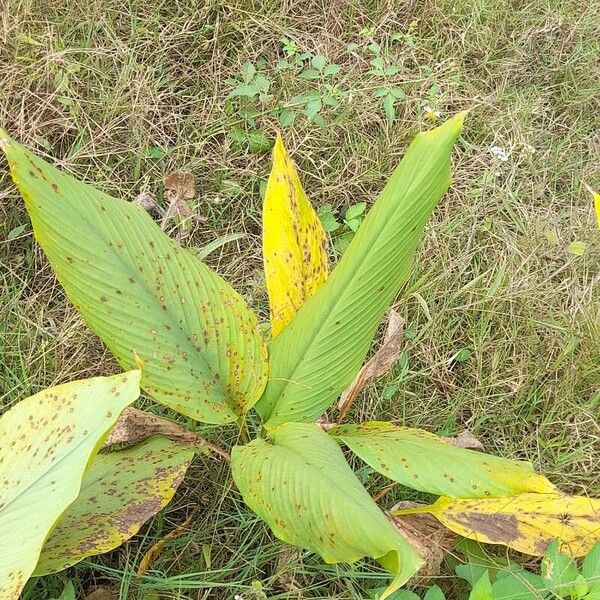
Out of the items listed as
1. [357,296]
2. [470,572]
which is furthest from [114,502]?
[470,572]

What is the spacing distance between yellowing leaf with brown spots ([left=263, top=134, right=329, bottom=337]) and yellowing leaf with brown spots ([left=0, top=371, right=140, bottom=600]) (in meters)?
0.47

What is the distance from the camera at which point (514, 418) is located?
5.56 feet

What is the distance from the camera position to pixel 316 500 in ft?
3.35

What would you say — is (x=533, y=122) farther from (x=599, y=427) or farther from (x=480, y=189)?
(x=599, y=427)

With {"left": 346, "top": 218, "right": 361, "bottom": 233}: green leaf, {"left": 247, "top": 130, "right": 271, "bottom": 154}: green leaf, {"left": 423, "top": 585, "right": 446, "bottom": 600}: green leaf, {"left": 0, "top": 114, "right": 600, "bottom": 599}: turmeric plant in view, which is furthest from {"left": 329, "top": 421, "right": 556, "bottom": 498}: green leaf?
{"left": 247, "top": 130, "right": 271, "bottom": 154}: green leaf

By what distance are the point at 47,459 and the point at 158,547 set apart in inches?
20.1

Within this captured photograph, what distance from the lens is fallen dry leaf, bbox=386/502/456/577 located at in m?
1.43

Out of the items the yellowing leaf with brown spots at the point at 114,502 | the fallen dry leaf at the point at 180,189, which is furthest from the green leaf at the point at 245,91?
the yellowing leaf with brown spots at the point at 114,502

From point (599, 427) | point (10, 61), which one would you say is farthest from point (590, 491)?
point (10, 61)

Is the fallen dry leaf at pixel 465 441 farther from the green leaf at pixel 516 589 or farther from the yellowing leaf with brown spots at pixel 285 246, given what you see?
the yellowing leaf with brown spots at pixel 285 246

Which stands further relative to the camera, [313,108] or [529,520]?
[313,108]

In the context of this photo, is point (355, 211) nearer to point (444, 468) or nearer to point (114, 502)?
point (444, 468)

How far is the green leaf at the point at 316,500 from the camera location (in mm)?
920

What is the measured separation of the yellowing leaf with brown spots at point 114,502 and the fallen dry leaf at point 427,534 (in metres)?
0.46
